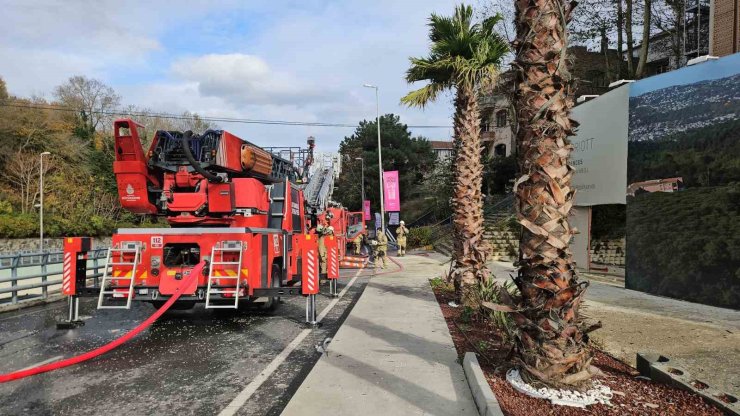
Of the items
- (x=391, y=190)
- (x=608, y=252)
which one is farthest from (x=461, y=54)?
(x=391, y=190)

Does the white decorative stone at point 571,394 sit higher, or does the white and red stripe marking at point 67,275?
the white and red stripe marking at point 67,275

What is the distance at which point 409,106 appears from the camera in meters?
12.4

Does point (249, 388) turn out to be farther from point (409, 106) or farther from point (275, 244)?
point (409, 106)

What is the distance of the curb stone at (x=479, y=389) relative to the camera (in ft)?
13.7

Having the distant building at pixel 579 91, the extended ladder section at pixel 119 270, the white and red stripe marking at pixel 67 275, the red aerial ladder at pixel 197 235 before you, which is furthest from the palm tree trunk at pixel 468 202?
the distant building at pixel 579 91

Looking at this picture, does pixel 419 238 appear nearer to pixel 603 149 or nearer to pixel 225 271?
pixel 603 149

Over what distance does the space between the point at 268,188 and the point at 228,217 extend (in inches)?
54.0

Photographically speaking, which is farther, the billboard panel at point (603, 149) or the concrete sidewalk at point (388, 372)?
the billboard panel at point (603, 149)

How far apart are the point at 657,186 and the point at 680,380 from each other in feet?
27.8

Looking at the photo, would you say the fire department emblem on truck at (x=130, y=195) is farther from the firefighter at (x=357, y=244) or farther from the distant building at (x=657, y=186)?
the firefighter at (x=357, y=244)

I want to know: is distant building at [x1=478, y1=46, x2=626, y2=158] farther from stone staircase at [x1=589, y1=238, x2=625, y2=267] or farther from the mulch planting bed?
the mulch planting bed

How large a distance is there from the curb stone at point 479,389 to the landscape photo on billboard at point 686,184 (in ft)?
22.9

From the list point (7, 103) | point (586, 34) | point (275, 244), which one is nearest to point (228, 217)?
point (275, 244)

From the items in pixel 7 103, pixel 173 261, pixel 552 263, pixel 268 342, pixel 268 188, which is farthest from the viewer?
pixel 7 103
